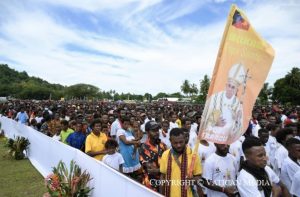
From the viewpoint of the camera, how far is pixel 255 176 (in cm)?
321

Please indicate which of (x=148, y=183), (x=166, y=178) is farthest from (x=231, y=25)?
(x=148, y=183)

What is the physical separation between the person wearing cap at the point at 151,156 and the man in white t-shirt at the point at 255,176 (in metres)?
2.02

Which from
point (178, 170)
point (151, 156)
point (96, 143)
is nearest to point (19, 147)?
point (96, 143)

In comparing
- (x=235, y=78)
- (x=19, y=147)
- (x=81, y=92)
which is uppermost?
(x=81, y=92)

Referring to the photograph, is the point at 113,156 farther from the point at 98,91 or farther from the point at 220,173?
the point at 98,91

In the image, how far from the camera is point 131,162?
6133 mm

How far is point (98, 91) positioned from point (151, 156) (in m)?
131

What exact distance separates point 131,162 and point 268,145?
303 centimetres

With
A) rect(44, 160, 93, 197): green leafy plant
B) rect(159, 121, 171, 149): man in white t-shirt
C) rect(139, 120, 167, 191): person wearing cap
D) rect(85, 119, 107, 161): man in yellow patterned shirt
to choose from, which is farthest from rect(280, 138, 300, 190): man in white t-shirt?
rect(159, 121, 171, 149): man in white t-shirt

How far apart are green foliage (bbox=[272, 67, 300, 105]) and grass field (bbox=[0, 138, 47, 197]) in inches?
1629

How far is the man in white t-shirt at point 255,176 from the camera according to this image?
10.1 feet

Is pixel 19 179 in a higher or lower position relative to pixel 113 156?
lower

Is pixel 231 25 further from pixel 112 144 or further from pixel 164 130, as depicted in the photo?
pixel 164 130

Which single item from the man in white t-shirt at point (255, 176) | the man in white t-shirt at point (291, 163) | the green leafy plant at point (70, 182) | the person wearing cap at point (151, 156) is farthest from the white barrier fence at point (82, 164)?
the man in white t-shirt at point (291, 163)
